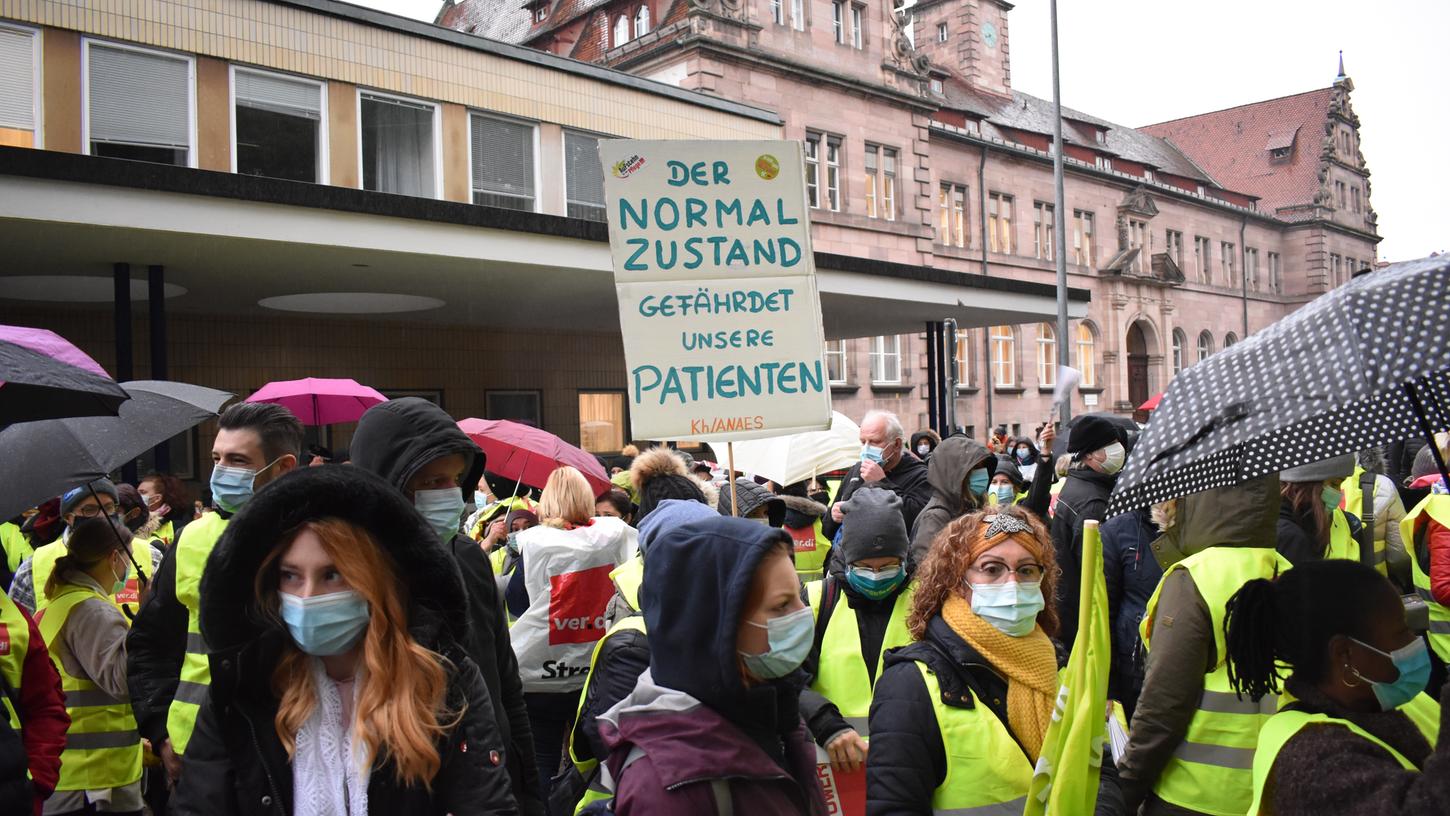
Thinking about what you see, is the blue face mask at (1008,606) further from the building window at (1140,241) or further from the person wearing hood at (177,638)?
the building window at (1140,241)

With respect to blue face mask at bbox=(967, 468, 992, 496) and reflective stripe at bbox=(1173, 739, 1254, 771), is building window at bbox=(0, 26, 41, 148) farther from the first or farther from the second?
reflective stripe at bbox=(1173, 739, 1254, 771)

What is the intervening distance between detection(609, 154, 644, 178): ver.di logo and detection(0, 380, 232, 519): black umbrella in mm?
2205

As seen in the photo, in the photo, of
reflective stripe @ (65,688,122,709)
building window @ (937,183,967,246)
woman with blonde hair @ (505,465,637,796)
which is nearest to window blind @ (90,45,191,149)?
reflective stripe @ (65,688,122,709)

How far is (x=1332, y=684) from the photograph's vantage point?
2.64 metres

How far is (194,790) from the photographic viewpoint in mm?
2250

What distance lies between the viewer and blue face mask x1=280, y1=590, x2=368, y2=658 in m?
2.38

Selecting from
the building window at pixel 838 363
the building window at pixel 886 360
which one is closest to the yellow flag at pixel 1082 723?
the building window at pixel 838 363

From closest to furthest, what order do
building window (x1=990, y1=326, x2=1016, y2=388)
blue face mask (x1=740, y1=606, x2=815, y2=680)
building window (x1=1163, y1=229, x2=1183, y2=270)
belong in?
blue face mask (x1=740, y1=606, x2=815, y2=680) → building window (x1=990, y1=326, x2=1016, y2=388) → building window (x1=1163, y1=229, x2=1183, y2=270)

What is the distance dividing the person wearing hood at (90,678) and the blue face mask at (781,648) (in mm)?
3480

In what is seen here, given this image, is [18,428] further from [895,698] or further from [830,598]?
[895,698]

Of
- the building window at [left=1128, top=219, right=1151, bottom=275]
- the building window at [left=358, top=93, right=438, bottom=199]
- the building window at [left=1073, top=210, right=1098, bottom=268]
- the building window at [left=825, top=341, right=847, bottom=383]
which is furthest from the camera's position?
the building window at [left=1128, top=219, right=1151, bottom=275]

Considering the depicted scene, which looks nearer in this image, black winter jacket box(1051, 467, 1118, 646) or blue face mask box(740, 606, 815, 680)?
blue face mask box(740, 606, 815, 680)

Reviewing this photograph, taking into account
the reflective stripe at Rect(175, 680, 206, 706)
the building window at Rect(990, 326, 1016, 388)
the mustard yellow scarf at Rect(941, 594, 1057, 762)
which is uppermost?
the building window at Rect(990, 326, 1016, 388)

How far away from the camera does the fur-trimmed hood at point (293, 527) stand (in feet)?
7.81
